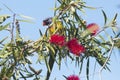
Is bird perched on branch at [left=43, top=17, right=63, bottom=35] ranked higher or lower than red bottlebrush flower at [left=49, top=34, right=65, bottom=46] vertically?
higher

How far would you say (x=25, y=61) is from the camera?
1.99 metres

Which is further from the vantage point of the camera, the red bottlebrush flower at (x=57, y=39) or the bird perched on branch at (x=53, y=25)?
the bird perched on branch at (x=53, y=25)

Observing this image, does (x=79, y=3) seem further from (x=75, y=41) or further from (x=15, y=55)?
(x=15, y=55)

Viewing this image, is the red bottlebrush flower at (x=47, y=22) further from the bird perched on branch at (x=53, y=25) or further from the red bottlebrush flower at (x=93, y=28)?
the red bottlebrush flower at (x=93, y=28)

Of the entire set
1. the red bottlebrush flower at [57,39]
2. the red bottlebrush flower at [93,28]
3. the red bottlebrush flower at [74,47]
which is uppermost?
the red bottlebrush flower at [93,28]

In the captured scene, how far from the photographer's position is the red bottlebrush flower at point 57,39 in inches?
74.3

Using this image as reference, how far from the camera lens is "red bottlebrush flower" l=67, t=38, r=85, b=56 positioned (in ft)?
6.22

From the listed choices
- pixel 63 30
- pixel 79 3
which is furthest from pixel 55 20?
pixel 79 3

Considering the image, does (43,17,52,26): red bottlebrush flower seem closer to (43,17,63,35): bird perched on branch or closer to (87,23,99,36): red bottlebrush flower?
(43,17,63,35): bird perched on branch

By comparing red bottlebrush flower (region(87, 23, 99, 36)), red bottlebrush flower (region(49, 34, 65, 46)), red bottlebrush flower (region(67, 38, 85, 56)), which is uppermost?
red bottlebrush flower (region(87, 23, 99, 36))

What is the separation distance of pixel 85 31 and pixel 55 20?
0.56ft

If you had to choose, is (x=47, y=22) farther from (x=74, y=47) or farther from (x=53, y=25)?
(x=74, y=47)

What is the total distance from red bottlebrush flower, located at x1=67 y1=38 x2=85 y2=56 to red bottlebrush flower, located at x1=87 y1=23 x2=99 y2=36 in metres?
0.11

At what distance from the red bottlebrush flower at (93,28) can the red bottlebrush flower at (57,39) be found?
0.50ft
